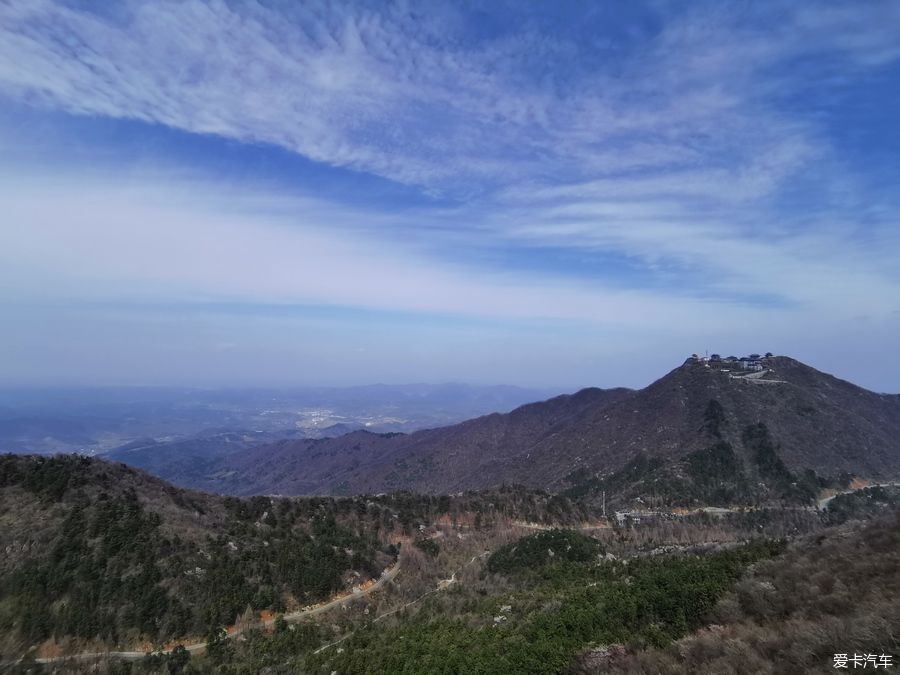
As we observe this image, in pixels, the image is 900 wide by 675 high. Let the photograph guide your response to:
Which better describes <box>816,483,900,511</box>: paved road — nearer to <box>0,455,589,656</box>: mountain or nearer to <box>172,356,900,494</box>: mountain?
<box>172,356,900,494</box>: mountain

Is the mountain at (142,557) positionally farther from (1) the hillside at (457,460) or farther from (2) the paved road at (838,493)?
(1) the hillside at (457,460)

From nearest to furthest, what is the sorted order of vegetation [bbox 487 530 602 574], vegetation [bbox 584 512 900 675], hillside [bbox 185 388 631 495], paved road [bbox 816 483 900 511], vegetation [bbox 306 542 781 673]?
1. vegetation [bbox 584 512 900 675]
2. vegetation [bbox 306 542 781 673]
3. vegetation [bbox 487 530 602 574]
4. paved road [bbox 816 483 900 511]
5. hillside [bbox 185 388 631 495]

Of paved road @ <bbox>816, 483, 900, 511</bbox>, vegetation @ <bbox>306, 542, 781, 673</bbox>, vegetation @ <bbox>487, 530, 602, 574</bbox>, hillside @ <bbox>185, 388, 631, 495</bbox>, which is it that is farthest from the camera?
hillside @ <bbox>185, 388, 631, 495</bbox>

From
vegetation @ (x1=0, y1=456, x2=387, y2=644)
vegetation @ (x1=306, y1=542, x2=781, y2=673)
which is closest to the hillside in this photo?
vegetation @ (x1=0, y1=456, x2=387, y2=644)

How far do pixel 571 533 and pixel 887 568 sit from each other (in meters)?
42.5

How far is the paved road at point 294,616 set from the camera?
34.2 meters

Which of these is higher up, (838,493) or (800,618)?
(800,618)

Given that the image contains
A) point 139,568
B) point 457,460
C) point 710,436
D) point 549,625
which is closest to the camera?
point 549,625

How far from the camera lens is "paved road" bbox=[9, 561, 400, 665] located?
34250 millimetres

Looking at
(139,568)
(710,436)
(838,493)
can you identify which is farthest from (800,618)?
(710,436)

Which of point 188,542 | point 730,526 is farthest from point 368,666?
point 730,526

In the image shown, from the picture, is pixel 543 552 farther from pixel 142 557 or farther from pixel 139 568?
pixel 142 557

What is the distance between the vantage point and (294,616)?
44.3 metres

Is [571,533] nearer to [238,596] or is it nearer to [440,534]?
[440,534]
